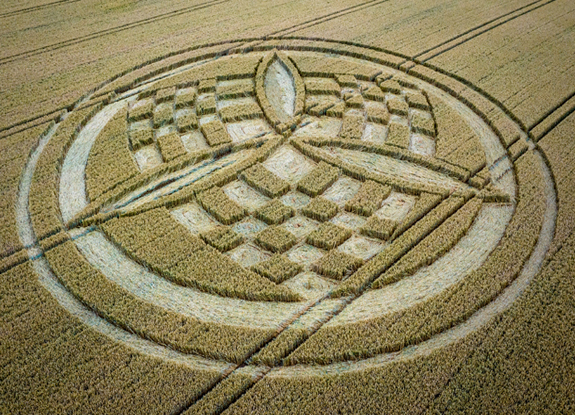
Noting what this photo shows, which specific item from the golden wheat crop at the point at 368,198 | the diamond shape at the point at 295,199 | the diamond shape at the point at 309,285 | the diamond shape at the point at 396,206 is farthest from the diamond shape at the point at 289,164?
the diamond shape at the point at 309,285

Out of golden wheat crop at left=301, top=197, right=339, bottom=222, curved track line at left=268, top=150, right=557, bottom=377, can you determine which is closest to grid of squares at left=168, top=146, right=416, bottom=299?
golden wheat crop at left=301, top=197, right=339, bottom=222

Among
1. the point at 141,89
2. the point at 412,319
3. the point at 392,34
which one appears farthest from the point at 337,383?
the point at 392,34

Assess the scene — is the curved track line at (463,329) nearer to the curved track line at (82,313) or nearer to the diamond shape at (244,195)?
the curved track line at (82,313)

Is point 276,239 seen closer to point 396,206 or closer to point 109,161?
point 396,206

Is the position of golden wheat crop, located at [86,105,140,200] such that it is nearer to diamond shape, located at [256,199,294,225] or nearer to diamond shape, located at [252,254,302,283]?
diamond shape, located at [256,199,294,225]

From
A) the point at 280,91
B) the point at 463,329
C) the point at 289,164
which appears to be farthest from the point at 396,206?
the point at 280,91

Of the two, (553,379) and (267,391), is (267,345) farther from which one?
(553,379)
